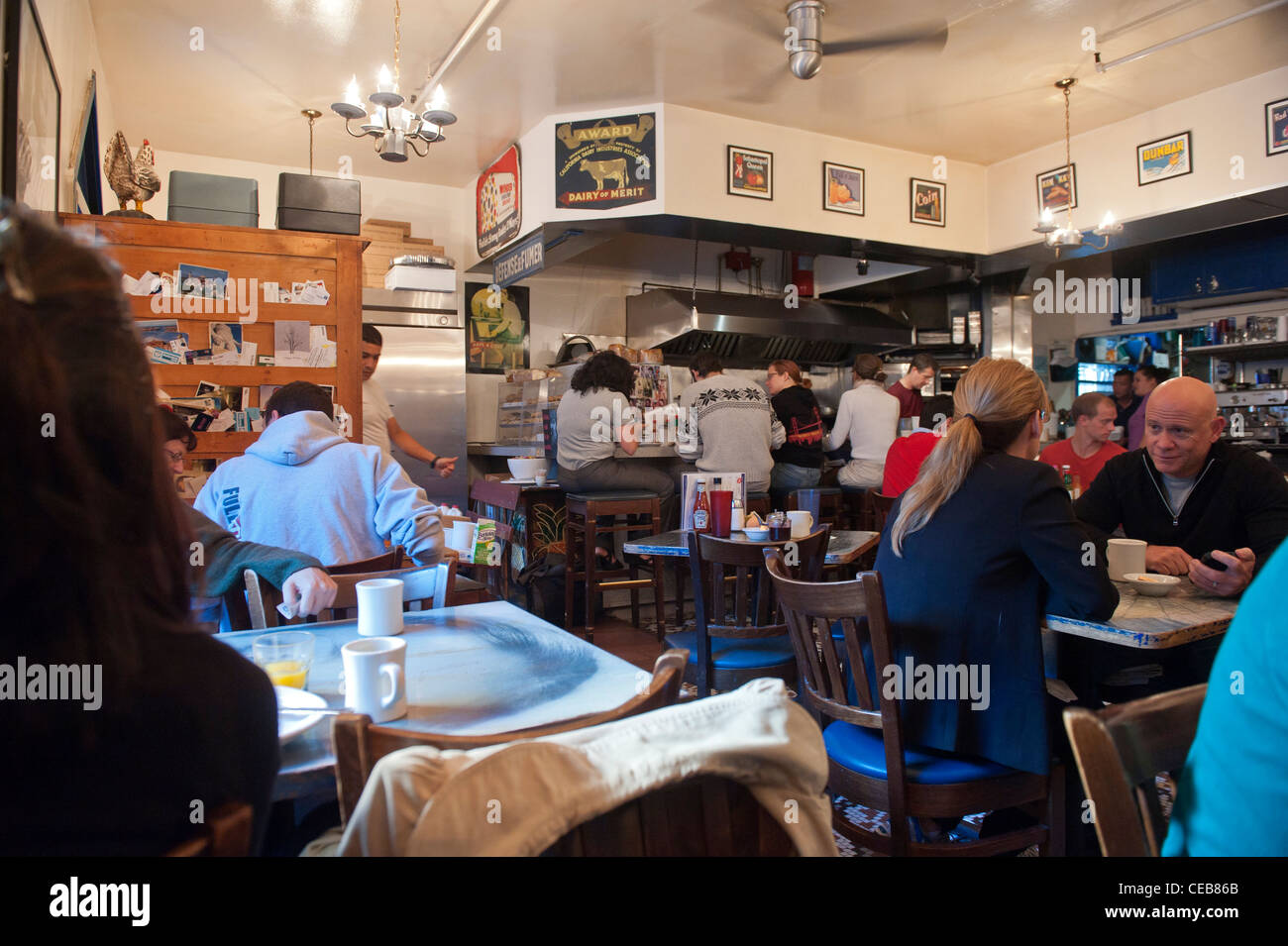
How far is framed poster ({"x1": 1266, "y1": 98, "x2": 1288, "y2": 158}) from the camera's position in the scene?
17.1ft

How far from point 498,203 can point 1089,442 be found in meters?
4.72

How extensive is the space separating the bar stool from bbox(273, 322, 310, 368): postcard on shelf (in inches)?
68.9

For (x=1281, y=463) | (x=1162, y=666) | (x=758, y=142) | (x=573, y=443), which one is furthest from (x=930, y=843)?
(x=1281, y=463)

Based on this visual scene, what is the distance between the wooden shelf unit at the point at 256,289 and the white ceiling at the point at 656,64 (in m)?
1.53

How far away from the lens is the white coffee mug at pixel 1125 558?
2248mm

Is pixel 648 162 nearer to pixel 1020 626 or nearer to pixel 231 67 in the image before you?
pixel 231 67

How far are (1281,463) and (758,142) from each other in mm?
5534

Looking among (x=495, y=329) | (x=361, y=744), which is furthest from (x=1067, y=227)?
(x=361, y=744)

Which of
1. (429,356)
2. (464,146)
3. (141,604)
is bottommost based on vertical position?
(141,604)

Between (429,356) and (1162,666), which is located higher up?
(429,356)

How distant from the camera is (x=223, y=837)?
0.74 metres

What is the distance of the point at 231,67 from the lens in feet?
16.8

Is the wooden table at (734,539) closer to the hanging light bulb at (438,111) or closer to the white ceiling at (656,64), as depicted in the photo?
the hanging light bulb at (438,111)
